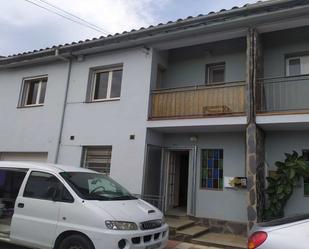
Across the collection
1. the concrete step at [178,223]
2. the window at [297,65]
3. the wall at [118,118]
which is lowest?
the concrete step at [178,223]

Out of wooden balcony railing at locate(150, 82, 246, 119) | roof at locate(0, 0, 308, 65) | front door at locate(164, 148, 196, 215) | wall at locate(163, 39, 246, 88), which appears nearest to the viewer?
roof at locate(0, 0, 308, 65)

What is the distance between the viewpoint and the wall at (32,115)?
12453 mm

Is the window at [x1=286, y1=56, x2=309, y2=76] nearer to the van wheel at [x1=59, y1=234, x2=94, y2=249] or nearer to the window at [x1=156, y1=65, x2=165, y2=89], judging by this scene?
the window at [x1=156, y1=65, x2=165, y2=89]

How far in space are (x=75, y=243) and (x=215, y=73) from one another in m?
7.99

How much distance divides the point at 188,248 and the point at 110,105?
18.4ft

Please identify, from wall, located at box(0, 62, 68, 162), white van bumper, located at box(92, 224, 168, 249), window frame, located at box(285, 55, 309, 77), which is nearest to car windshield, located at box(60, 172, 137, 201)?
white van bumper, located at box(92, 224, 168, 249)

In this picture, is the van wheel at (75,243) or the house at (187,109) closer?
the van wheel at (75,243)

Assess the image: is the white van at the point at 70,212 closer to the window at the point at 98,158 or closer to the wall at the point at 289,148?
the window at the point at 98,158

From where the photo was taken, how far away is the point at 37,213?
592 centimetres

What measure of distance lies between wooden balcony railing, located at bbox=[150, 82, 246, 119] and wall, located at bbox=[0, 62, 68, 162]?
421 centimetres

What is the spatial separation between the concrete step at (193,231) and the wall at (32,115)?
18.9ft

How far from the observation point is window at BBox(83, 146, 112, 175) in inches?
441

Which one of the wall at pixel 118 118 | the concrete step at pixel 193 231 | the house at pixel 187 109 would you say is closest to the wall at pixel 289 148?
the house at pixel 187 109

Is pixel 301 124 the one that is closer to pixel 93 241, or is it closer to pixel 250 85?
pixel 250 85
